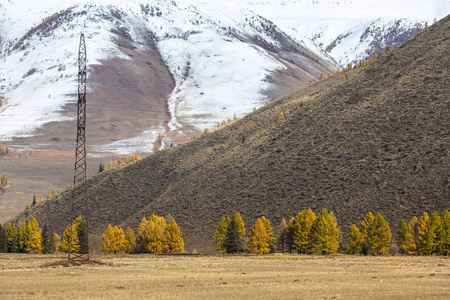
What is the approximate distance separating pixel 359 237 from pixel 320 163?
126 ft

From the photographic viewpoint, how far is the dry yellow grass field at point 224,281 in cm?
3616

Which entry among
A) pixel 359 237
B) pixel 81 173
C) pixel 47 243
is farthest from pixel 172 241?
pixel 359 237

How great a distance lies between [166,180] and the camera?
147875mm

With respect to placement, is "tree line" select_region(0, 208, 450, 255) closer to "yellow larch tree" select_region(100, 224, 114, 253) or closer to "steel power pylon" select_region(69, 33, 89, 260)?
"yellow larch tree" select_region(100, 224, 114, 253)

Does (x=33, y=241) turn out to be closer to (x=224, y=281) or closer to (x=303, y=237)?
(x=303, y=237)

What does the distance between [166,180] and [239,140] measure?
74.2 feet

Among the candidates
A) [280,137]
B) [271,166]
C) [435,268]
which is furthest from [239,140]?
[435,268]

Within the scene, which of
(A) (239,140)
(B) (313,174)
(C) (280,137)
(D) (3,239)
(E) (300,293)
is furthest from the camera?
(A) (239,140)

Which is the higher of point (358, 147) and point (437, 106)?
point (437, 106)

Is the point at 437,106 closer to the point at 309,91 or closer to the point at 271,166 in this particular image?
the point at 271,166

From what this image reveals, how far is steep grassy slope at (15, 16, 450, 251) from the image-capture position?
104375mm

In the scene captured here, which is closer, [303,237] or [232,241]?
[303,237]

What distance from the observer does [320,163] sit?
4734 inches

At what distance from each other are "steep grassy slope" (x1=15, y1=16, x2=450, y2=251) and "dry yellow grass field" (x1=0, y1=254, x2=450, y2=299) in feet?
158
